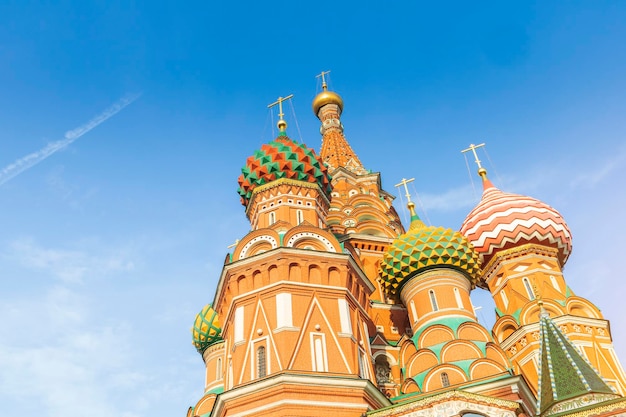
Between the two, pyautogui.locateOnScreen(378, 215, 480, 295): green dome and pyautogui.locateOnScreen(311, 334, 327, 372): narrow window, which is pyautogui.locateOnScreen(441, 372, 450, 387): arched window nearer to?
pyautogui.locateOnScreen(311, 334, 327, 372): narrow window

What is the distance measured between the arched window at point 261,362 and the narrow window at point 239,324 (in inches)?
21.6

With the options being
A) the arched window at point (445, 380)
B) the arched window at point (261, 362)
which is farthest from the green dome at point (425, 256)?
the arched window at point (261, 362)

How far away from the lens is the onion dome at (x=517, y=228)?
70.6ft

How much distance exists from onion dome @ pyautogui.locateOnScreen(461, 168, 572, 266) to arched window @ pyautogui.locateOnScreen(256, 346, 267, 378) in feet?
34.8

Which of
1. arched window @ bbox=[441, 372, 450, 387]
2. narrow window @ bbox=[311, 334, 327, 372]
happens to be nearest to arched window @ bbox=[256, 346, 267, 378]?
narrow window @ bbox=[311, 334, 327, 372]

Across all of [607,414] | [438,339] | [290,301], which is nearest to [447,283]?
[438,339]

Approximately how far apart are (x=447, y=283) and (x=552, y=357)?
5.30 meters

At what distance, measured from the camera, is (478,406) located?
1149 cm

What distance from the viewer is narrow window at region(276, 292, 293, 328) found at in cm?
1389

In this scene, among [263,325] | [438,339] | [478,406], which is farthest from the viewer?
[438,339]

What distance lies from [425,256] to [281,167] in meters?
4.65

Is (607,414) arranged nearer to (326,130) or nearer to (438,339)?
(438,339)

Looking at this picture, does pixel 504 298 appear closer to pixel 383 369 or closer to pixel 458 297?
pixel 458 297

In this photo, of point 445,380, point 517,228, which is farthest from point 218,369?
point 517,228
